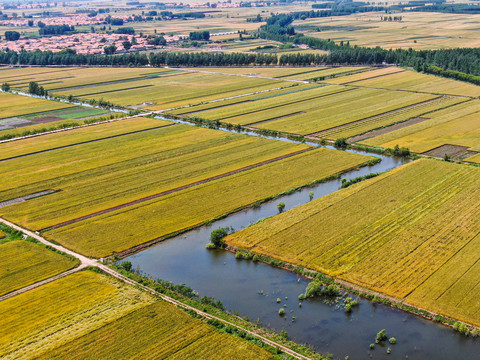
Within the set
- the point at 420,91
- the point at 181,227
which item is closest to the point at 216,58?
the point at 420,91

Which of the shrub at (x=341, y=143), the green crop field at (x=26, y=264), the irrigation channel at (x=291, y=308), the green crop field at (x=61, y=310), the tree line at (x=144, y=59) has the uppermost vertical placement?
the tree line at (x=144, y=59)

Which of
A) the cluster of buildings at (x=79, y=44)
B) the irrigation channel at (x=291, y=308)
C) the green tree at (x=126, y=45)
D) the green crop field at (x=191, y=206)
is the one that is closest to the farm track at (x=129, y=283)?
the green crop field at (x=191, y=206)

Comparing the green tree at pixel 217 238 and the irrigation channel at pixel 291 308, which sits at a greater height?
the green tree at pixel 217 238

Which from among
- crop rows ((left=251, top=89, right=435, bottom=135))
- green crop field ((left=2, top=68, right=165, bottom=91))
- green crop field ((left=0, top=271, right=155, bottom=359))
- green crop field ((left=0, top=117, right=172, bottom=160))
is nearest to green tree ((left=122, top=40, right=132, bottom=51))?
green crop field ((left=2, top=68, right=165, bottom=91))

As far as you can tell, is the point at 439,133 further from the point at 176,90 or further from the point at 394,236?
the point at 176,90

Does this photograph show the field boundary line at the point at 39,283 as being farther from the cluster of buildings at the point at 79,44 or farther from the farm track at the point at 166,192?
the cluster of buildings at the point at 79,44

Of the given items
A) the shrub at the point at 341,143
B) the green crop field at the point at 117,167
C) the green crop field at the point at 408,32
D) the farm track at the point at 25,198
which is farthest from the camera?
the green crop field at the point at 408,32
